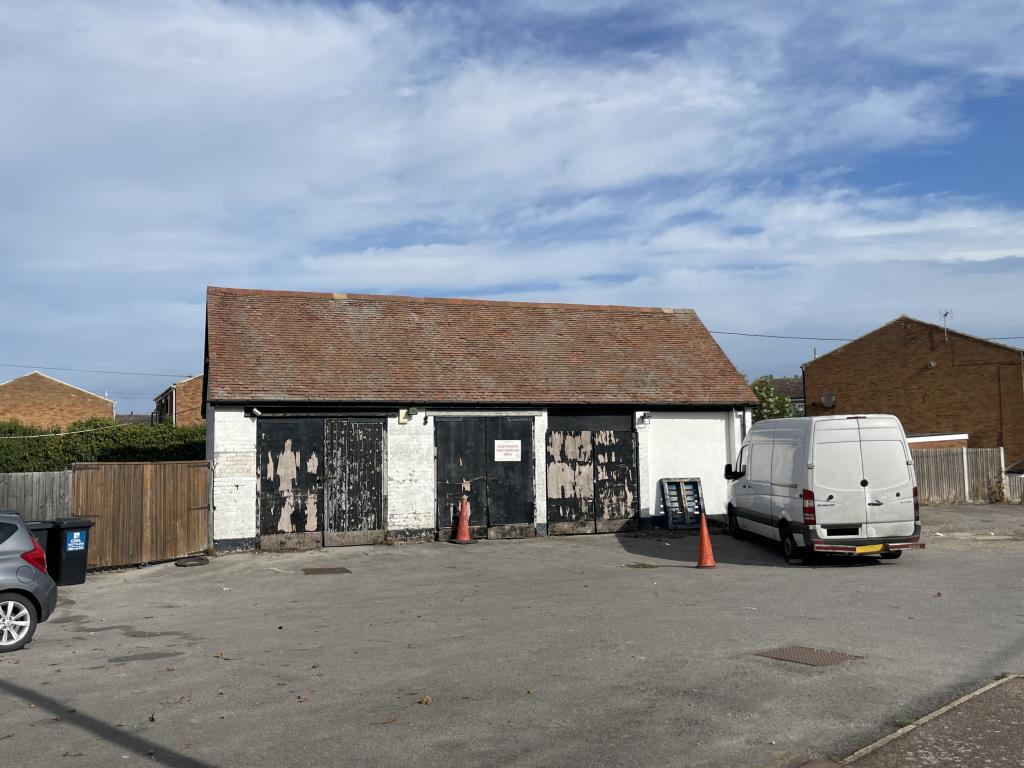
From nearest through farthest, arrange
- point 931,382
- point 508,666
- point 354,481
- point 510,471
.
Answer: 1. point 508,666
2. point 354,481
3. point 510,471
4. point 931,382

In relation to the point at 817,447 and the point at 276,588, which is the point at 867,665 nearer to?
the point at 817,447

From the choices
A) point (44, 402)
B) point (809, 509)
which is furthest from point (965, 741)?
point (44, 402)

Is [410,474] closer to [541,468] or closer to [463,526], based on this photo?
[463,526]

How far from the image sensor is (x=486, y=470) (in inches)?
801

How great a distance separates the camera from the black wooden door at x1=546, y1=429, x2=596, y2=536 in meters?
20.9

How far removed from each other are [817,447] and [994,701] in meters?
8.81

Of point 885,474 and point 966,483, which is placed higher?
point 885,474

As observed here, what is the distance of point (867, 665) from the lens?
799cm

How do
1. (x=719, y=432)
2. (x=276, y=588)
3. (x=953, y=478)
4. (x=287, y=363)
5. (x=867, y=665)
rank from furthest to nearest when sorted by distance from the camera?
1. (x=953, y=478)
2. (x=719, y=432)
3. (x=287, y=363)
4. (x=276, y=588)
5. (x=867, y=665)

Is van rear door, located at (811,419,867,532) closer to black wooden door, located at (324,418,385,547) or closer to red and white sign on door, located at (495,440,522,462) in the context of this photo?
red and white sign on door, located at (495,440,522,462)

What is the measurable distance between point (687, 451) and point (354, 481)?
8234 millimetres

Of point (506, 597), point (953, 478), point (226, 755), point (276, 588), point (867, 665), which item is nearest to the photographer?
point (226, 755)

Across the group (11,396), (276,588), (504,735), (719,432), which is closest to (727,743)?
(504,735)

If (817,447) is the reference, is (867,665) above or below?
below
